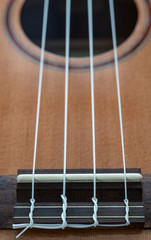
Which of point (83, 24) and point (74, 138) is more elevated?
point (83, 24)

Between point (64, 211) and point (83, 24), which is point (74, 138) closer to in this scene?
point (64, 211)

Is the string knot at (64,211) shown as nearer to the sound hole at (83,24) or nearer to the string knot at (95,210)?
the string knot at (95,210)

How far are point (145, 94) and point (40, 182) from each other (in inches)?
17.6

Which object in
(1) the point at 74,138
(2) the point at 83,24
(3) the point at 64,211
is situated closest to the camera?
(3) the point at 64,211

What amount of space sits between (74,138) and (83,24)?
69 centimetres

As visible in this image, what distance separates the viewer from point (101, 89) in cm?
103

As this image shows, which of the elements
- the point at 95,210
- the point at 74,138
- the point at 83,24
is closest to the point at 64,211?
the point at 95,210

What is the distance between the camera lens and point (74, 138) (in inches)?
35.9

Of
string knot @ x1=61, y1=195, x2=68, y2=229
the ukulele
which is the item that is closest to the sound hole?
the ukulele

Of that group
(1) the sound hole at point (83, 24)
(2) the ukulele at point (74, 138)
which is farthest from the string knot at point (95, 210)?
(1) the sound hole at point (83, 24)

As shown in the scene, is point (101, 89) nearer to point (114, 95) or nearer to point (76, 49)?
point (114, 95)

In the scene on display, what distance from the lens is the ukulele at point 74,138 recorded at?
2.30 ft

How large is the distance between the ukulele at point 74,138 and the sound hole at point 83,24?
0.03 meters

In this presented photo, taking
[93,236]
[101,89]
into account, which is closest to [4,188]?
[93,236]
